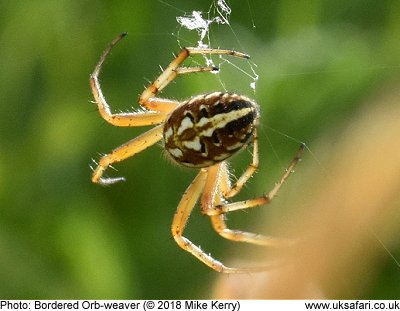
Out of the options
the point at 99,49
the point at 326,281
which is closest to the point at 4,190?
the point at 99,49

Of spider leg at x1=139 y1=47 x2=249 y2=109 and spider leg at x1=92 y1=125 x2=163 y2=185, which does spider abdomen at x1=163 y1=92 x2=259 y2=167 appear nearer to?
spider leg at x1=139 y1=47 x2=249 y2=109

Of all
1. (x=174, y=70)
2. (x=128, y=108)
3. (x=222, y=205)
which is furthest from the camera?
(x=128, y=108)

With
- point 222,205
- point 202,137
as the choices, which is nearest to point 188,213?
point 222,205

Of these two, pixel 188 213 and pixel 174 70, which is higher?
pixel 174 70

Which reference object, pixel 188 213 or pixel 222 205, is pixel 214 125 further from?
pixel 188 213

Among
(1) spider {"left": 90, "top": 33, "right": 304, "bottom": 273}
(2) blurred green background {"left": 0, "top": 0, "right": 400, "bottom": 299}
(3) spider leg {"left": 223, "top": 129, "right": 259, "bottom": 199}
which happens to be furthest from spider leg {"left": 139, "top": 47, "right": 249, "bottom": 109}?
(2) blurred green background {"left": 0, "top": 0, "right": 400, "bottom": 299}

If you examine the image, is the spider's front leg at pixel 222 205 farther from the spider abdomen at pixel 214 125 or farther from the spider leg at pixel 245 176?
the spider abdomen at pixel 214 125

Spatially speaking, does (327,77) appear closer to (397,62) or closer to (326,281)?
(397,62)
